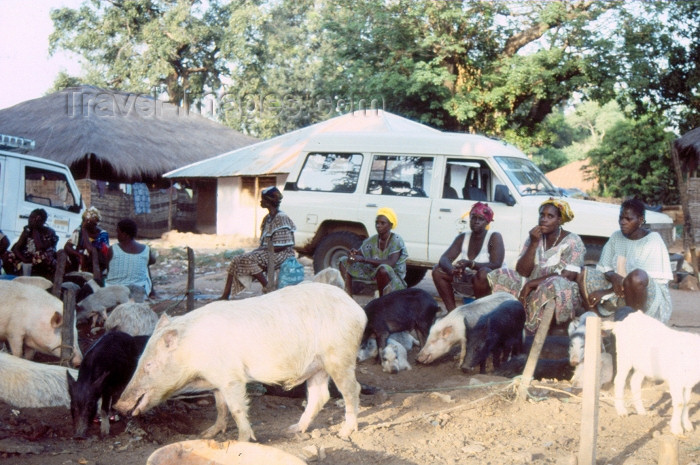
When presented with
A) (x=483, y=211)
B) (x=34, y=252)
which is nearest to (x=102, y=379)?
(x=34, y=252)

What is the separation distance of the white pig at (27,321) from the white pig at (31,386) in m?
0.79

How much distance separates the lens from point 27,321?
6.05 metres

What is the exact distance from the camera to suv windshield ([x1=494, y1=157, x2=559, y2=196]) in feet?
31.7

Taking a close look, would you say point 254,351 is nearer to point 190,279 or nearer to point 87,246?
point 190,279

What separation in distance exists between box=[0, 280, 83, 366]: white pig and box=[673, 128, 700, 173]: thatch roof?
15.2 meters

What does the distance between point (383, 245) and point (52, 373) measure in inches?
173

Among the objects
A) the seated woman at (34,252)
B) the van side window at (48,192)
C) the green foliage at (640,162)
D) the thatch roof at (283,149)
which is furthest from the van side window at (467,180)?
the green foliage at (640,162)

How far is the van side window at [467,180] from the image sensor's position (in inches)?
388

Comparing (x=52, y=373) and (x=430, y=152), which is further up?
(x=430, y=152)

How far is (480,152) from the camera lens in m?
9.80

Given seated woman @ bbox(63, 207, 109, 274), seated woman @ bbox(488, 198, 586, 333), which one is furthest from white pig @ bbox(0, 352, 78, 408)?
seated woman @ bbox(488, 198, 586, 333)

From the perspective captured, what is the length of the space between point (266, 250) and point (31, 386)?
352 centimetres

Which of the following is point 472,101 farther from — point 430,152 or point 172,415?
point 172,415

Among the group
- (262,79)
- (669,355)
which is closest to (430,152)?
(669,355)
